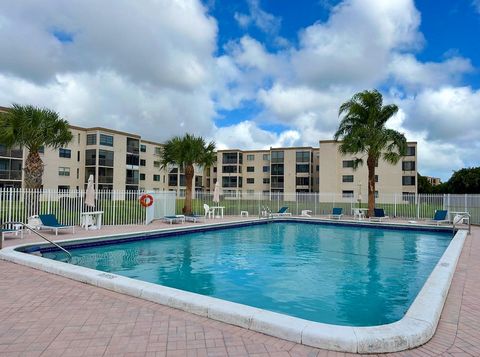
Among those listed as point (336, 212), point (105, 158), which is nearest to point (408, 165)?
point (336, 212)

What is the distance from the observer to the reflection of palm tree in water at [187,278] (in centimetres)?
779

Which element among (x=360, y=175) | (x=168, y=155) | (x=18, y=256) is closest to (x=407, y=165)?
(x=360, y=175)

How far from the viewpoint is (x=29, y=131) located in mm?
15188

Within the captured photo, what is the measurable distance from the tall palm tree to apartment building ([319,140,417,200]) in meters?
36.7

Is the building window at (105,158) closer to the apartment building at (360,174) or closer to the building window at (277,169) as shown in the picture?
the building window at (277,169)

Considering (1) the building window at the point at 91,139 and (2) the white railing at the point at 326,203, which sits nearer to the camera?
(2) the white railing at the point at 326,203

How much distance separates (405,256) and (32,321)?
11.1 m

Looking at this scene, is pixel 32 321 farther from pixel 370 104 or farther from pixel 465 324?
pixel 370 104

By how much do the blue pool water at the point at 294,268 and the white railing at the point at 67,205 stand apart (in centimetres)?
371

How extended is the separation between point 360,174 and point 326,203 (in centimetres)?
2504

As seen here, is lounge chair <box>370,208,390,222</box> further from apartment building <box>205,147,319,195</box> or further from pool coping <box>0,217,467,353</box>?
apartment building <box>205,147,319,195</box>

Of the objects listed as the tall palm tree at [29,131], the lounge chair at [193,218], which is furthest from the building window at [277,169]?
the tall palm tree at [29,131]

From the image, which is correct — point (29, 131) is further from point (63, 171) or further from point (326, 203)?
point (63, 171)

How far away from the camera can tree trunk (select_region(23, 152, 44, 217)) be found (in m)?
14.7
